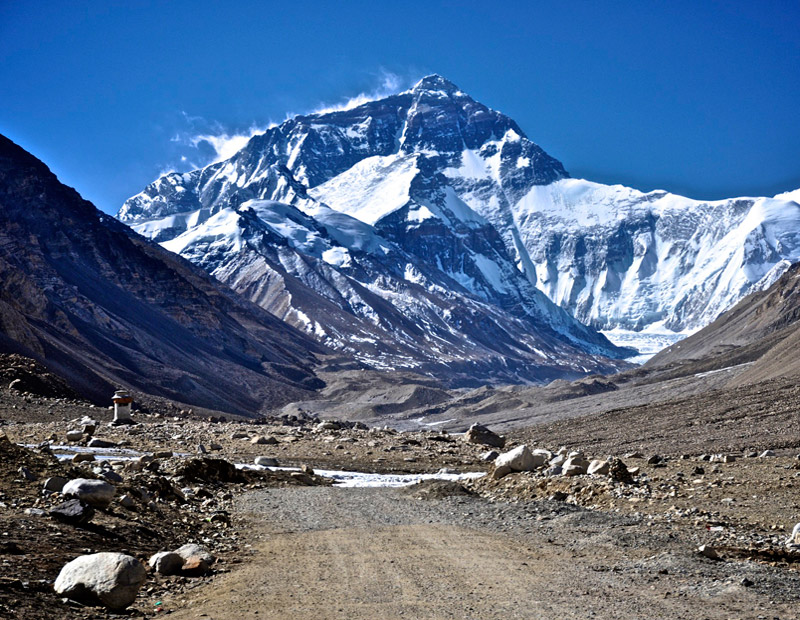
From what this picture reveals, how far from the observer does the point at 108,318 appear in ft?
381

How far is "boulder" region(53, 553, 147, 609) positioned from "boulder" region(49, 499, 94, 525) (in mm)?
2764

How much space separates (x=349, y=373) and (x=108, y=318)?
6013cm

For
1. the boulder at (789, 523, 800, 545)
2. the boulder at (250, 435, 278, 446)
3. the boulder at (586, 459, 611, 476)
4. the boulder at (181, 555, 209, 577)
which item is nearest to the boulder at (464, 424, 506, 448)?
the boulder at (250, 435, 278, 446)

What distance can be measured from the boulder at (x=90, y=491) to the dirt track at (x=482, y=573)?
246cm

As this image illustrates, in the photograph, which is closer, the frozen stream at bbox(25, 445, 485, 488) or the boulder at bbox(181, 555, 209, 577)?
the boulder at bbox(181, 555, 209, 577)

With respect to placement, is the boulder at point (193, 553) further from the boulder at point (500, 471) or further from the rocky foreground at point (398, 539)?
the boulder at point (500, 471)

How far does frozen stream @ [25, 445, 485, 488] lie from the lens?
2508 centimetres

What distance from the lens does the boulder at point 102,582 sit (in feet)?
35.5

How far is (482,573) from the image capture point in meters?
13.6

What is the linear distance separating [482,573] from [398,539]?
341 cm

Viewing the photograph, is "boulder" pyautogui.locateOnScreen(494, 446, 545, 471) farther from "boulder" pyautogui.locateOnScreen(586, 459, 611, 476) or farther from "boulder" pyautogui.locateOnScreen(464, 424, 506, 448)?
"boulder" pyautogui.locateOnScreen(464, 424, 506, 448)

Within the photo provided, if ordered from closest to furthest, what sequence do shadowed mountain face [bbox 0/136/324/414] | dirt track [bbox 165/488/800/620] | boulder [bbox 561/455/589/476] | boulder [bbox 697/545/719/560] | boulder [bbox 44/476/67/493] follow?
dirt track [bbox 165/488/800/620], boulder [bbox 697/545/719/560], boulder [bbox 44/476/67/493], boulder [bbox 561/455/589/476], shadowed mountain face [bbox 0/136/324/414]

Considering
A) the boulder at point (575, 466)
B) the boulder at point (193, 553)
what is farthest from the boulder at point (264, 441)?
the boulder at point (193, 553)

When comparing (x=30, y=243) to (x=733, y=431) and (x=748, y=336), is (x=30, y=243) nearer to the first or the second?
(x=733, y=431)
